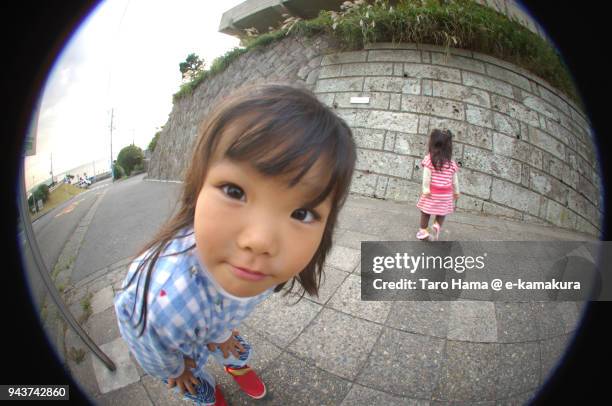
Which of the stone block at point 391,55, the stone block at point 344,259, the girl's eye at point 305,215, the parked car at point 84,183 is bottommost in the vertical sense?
the stone block at point 344,259

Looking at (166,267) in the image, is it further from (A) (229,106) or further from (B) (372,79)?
(B) (372,79)

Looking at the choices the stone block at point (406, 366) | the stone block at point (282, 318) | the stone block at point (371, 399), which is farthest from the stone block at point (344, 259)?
the stone block at point (371, 399)

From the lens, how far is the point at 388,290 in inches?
37.2

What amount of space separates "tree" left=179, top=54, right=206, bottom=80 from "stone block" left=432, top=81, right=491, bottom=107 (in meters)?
1.01

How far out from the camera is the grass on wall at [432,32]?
0.90 meters

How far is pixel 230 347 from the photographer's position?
0.75 meters

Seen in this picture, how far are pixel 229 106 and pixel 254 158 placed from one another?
150mm

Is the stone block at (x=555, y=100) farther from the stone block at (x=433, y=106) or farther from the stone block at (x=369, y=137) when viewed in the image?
the stone block at (x=369, y=137)

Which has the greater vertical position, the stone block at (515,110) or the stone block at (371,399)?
the stone block at (515,110)

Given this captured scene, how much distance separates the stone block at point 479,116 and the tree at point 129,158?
1.35 meters

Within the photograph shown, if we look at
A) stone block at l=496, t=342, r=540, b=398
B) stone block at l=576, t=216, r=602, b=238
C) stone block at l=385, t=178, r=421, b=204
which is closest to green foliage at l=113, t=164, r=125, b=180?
stone block at l=385, t=178, r=421, b=204

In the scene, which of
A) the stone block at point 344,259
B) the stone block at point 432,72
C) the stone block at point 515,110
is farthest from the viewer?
the stone block at point 344,259

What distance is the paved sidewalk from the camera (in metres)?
0.66

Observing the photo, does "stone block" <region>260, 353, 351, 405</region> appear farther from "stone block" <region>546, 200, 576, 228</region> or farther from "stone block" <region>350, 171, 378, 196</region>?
"stone block" <region>546, 200, 576, 228</region>
